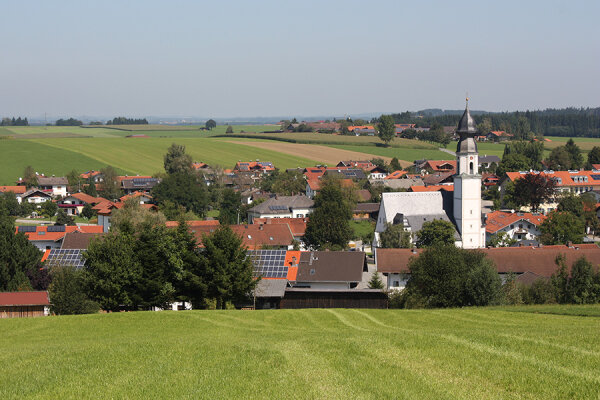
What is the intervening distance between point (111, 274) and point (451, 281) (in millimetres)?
16669

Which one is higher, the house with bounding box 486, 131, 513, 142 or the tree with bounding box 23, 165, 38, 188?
the house with bounding box 486, 131, 513, 142

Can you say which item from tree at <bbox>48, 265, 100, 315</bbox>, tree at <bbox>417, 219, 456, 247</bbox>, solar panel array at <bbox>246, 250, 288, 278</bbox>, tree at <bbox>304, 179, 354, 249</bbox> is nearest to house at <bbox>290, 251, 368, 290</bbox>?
solar panel array at <bbox>246, 250, 288, 278</bbox>

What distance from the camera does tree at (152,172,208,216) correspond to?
273 ft

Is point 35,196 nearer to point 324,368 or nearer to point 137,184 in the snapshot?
point 137,184

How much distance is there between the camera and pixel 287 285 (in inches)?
1607

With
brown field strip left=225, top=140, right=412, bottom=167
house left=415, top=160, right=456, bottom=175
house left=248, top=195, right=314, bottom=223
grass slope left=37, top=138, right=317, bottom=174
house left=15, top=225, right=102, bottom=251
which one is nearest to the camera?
house left=15, top=225, right=102, bottom=251

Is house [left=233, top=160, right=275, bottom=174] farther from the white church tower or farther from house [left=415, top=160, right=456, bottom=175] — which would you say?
the white church tower

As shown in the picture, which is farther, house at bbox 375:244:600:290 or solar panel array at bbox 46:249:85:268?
house at bbox 375:244:600:290

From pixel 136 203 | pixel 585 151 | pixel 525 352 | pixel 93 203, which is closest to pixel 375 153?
pixel 585 151

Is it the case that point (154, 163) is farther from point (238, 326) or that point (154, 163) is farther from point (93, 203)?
point (238, 326)

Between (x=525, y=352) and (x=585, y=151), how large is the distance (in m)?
151

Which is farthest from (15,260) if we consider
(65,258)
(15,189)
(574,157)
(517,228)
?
(574,157)

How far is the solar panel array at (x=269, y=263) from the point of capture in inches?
1624

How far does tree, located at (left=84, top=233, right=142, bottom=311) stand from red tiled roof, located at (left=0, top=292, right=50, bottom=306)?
2.07 m
